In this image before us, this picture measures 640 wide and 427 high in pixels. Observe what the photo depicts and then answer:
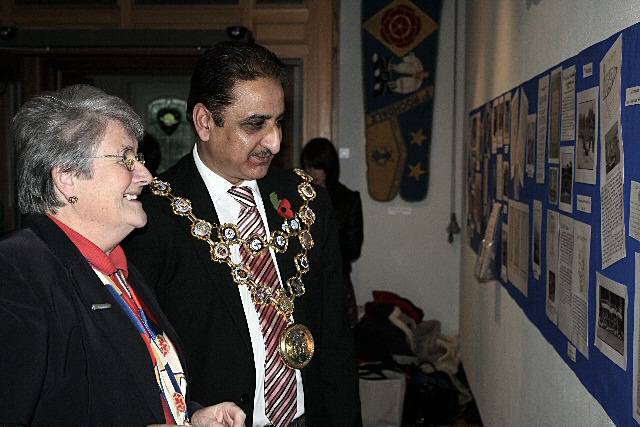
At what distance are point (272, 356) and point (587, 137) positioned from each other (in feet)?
2.94

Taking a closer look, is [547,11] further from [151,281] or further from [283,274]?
[151,281]

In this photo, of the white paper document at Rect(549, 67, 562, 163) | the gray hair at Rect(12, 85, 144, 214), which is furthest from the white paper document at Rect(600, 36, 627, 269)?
the gray hair at Rect(12, 85, 144, 214)

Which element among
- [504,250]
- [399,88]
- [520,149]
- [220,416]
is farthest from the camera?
[399,88]

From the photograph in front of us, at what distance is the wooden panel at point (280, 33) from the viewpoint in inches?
246

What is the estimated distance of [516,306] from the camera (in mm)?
3262

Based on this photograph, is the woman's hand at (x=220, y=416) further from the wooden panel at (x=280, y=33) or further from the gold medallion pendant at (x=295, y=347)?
the wooden panel at (x=280, y=33)

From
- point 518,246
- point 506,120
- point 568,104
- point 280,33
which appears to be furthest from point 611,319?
point 280,33

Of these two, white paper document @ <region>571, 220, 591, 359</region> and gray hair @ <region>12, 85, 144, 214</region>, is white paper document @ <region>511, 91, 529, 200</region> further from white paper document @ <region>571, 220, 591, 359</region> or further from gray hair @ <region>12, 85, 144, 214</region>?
gray hair @ <region>12, 85, 144, 214</region>

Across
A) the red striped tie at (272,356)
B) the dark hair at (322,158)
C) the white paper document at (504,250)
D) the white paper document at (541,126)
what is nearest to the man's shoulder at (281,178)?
the red striped tie at (272,356)

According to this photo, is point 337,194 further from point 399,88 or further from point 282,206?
point 282,206

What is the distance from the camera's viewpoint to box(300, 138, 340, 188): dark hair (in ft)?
15.0

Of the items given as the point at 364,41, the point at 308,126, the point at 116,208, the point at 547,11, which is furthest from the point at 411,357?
the point at 116,208

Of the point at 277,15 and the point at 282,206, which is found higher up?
the point at 277,15

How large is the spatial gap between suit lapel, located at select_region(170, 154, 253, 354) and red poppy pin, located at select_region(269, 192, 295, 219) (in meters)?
0.15
